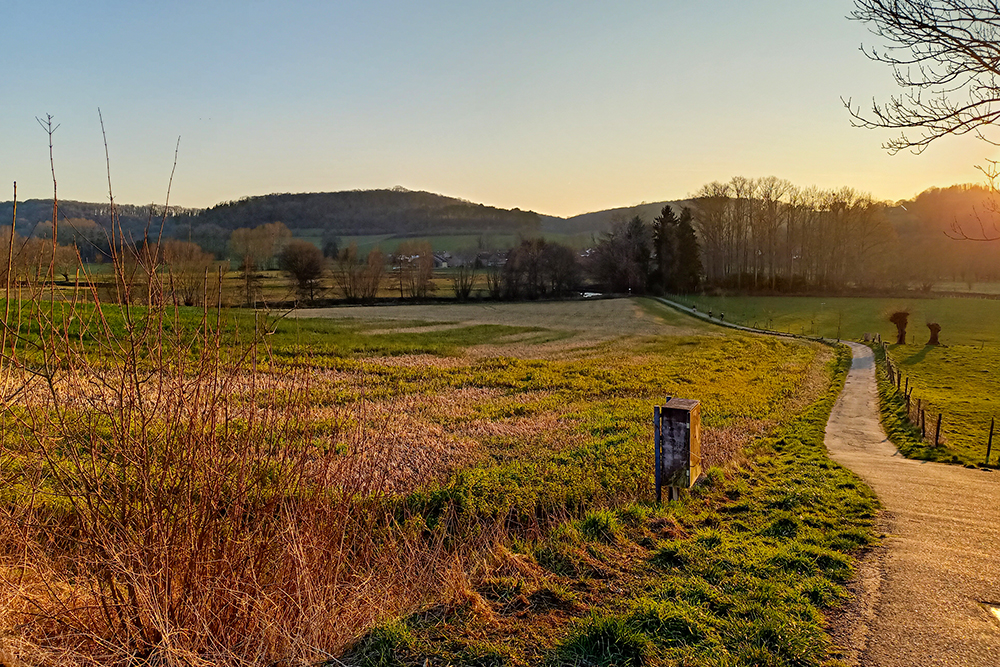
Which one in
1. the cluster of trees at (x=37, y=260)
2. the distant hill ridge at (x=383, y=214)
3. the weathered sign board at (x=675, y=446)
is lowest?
the weathered sign board at (x=675, y=446)

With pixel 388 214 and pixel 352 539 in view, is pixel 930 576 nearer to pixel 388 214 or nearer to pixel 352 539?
pixel 352 539

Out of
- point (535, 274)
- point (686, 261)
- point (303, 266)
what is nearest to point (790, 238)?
point (686, 261)

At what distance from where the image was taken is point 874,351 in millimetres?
34375

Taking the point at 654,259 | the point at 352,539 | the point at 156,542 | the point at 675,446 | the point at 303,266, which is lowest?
the point at 352,539

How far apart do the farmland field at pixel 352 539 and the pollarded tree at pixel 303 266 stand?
54167mm

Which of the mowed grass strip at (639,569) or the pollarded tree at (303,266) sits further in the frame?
the pollarded tree at (303,266)

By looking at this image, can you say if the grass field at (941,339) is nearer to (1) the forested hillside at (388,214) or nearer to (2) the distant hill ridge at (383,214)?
(2) the distant hill ridge at (383,214)

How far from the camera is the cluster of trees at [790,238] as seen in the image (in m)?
76.8

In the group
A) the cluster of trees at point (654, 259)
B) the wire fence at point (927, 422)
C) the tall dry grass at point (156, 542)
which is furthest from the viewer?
the cluster of trees at point (654, 259)

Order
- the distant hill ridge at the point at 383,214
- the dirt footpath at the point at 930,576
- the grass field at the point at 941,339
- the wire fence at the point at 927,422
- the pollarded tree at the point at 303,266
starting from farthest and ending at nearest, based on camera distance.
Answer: the distant hill ridge at the point at 383,214, the pollarded tree at the point at 303,266, the grass field at the point at 941,339, the wire fence at the point at 927,422, the dirt footpath at the point at 930,576

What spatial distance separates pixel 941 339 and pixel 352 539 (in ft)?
157

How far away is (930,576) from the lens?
5.66 meters

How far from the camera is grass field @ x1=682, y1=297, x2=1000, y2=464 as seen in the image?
51.0ft

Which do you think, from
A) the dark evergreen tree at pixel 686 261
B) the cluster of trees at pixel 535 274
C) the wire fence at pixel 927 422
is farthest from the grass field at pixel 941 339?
the cluster of trees at pixel 535 274
